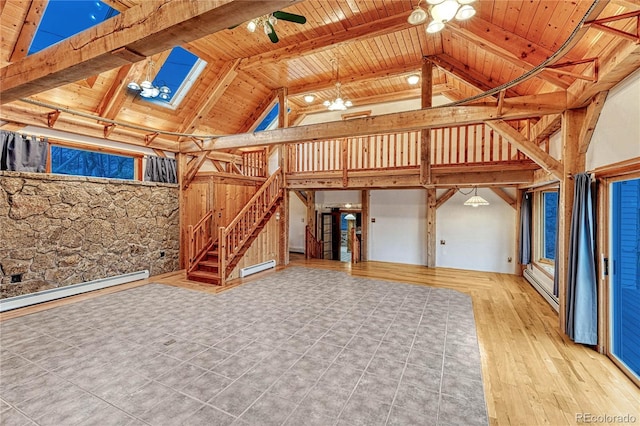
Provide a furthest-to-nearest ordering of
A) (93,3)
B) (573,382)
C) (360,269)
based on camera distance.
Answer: (360,269), (93,3), (573,382)

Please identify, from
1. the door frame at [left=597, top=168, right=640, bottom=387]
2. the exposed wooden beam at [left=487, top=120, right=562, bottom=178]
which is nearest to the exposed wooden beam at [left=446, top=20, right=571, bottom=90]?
the exposed wooden beam at [left=487, top=120, right=562, bottom=178]

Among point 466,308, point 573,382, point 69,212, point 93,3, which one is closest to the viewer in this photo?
point 573,382

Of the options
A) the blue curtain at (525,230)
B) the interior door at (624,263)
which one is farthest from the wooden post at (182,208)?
the blue curtain at (525,230)

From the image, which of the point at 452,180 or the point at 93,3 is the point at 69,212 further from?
the point at 452,180

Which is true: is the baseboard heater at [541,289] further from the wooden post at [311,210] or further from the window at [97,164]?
the window at [97,164]

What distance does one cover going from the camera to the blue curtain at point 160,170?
6.59 metres

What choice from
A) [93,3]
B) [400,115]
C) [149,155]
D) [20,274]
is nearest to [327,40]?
[400,115]

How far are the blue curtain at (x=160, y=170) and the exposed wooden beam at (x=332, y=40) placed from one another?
305cm

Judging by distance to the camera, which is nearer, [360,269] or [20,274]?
[20,274]

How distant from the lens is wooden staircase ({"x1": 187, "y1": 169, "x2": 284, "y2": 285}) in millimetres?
5988

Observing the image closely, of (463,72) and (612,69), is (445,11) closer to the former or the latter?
(612,69)

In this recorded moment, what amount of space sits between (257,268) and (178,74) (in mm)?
4656

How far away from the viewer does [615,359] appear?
3008 mm

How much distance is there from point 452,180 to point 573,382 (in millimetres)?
4047
